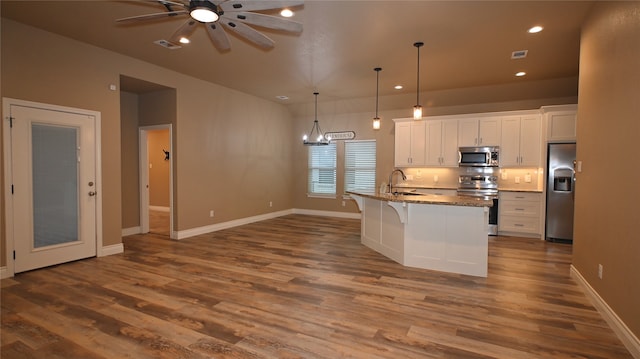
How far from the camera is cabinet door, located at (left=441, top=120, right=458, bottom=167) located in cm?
675

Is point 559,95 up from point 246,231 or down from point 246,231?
up

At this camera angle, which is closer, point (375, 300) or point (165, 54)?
point (375, 300)

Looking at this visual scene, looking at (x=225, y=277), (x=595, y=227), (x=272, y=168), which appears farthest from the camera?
(x=272, y=168)

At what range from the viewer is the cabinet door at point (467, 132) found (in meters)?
6.55

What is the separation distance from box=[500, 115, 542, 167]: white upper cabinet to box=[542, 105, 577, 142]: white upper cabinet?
0.27 meters

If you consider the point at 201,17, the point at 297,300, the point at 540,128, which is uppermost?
the point at 201,17

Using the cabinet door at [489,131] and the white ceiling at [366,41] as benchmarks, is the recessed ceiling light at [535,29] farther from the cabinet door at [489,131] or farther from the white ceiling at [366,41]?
the cabinet door at [489,131]

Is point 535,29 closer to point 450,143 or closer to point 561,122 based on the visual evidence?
point 561,122

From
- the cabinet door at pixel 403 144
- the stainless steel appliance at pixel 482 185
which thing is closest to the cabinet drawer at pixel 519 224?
the stainless steel appliance at pixel 482 185

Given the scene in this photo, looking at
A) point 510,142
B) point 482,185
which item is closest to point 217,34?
point 510,142

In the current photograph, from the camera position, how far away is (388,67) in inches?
205

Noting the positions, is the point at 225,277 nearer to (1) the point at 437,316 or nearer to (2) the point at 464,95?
(1) the point at 437,316

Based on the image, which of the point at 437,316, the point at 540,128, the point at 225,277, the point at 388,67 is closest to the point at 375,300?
the point at 437,316

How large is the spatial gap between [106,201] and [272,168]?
4.12 m
